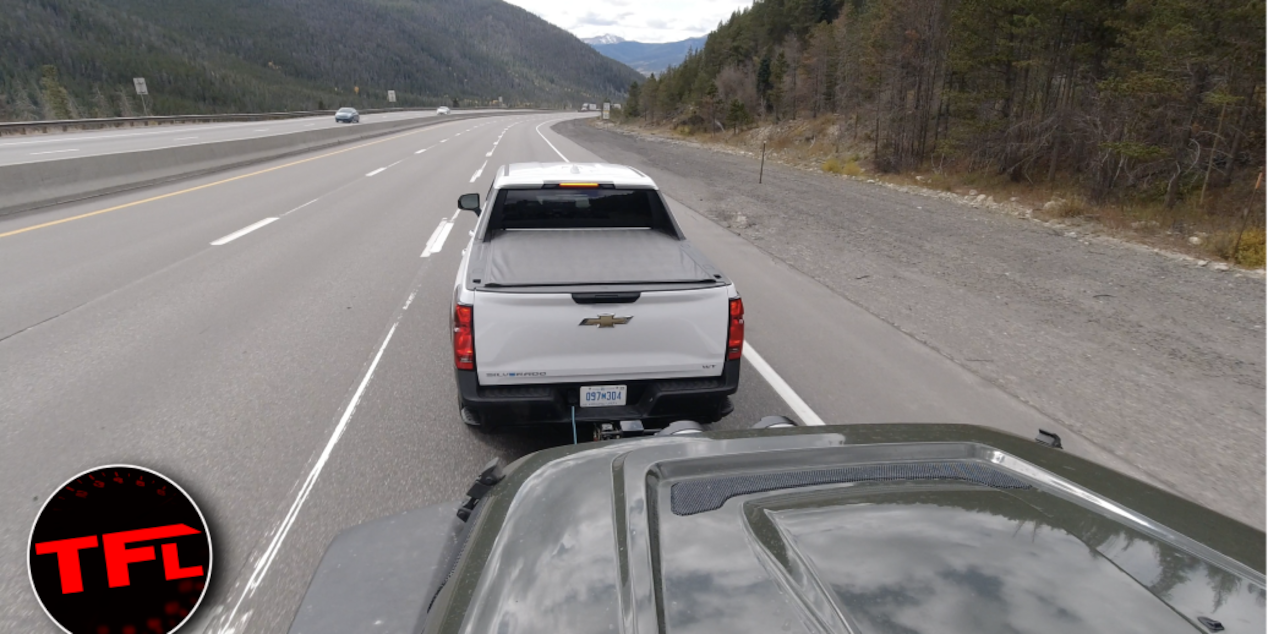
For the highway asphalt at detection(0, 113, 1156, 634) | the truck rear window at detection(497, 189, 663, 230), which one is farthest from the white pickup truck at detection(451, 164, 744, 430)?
the truck rear window at detection(497, 189, 663, 230)

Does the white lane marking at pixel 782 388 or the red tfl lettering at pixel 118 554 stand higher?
the red tfl lettering at pixel 118 554

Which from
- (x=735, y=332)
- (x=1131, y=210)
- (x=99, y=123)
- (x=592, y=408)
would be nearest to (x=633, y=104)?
(x=99, y=123)

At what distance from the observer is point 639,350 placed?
3619 millimetres

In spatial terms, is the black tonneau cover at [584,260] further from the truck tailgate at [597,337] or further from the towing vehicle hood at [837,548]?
the towing vehicle hood at [837,548]

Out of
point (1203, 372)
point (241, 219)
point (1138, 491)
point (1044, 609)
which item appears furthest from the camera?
point (241, 219)

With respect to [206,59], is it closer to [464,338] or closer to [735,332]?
[464,338]

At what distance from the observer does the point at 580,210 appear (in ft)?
17.7

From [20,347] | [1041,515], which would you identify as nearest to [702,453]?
[1041,515]

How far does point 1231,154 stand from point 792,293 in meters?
12.3

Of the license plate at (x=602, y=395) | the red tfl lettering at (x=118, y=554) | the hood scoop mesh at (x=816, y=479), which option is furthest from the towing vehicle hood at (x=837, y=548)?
the license plate at (x=602, y=395)

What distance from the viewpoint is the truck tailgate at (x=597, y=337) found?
342 centimetres

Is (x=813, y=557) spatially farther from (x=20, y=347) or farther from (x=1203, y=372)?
(x=20, y=347)

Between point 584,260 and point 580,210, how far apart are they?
1263mm

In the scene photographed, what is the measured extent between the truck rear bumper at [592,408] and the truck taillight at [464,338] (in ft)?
0.18
